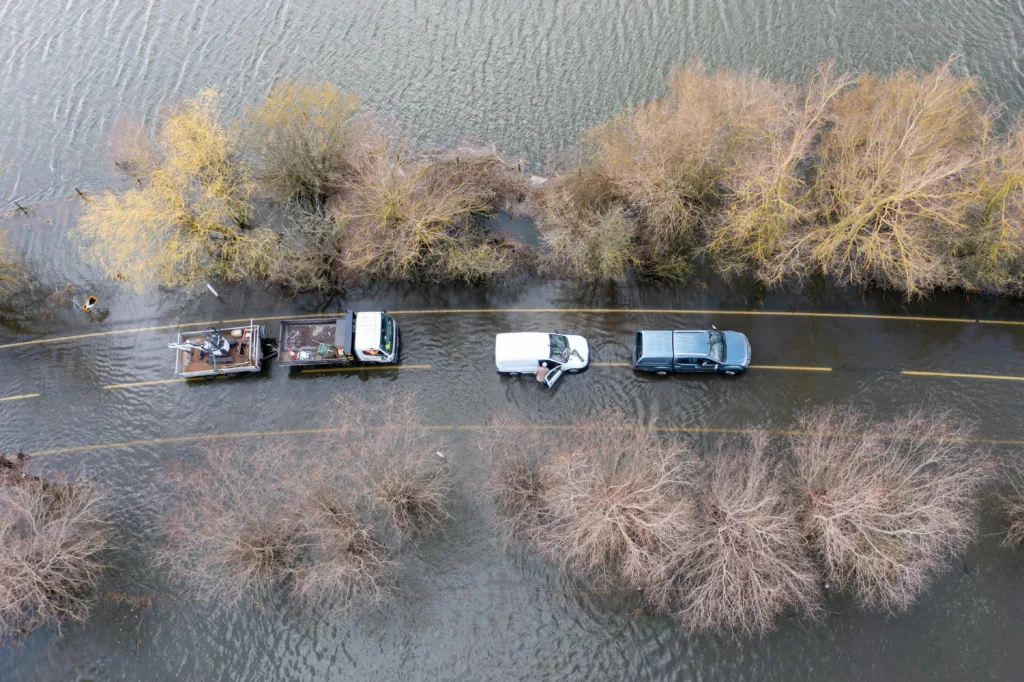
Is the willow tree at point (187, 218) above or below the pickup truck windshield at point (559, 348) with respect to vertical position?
above

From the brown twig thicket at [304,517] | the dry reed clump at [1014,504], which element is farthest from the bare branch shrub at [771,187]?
the brown twig thicket at [304,517]

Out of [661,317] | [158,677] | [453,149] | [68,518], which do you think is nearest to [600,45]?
[453,149]

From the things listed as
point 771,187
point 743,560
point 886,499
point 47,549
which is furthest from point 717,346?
point 47,549

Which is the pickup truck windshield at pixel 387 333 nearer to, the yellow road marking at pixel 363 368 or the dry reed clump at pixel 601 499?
the yellow road marking at pixel 363 368

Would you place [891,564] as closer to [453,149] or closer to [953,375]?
[953,375]

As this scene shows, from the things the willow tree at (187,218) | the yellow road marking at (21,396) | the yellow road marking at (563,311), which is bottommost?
the yellow road marking at (21,396)

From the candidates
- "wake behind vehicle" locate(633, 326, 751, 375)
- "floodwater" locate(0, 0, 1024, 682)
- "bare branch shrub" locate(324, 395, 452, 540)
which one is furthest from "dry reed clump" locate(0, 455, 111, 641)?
"wake behind vehicle" locate(633, 326, 751, 375)

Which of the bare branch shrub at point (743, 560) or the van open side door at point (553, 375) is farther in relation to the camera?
the van open side door at point (553, 375)
